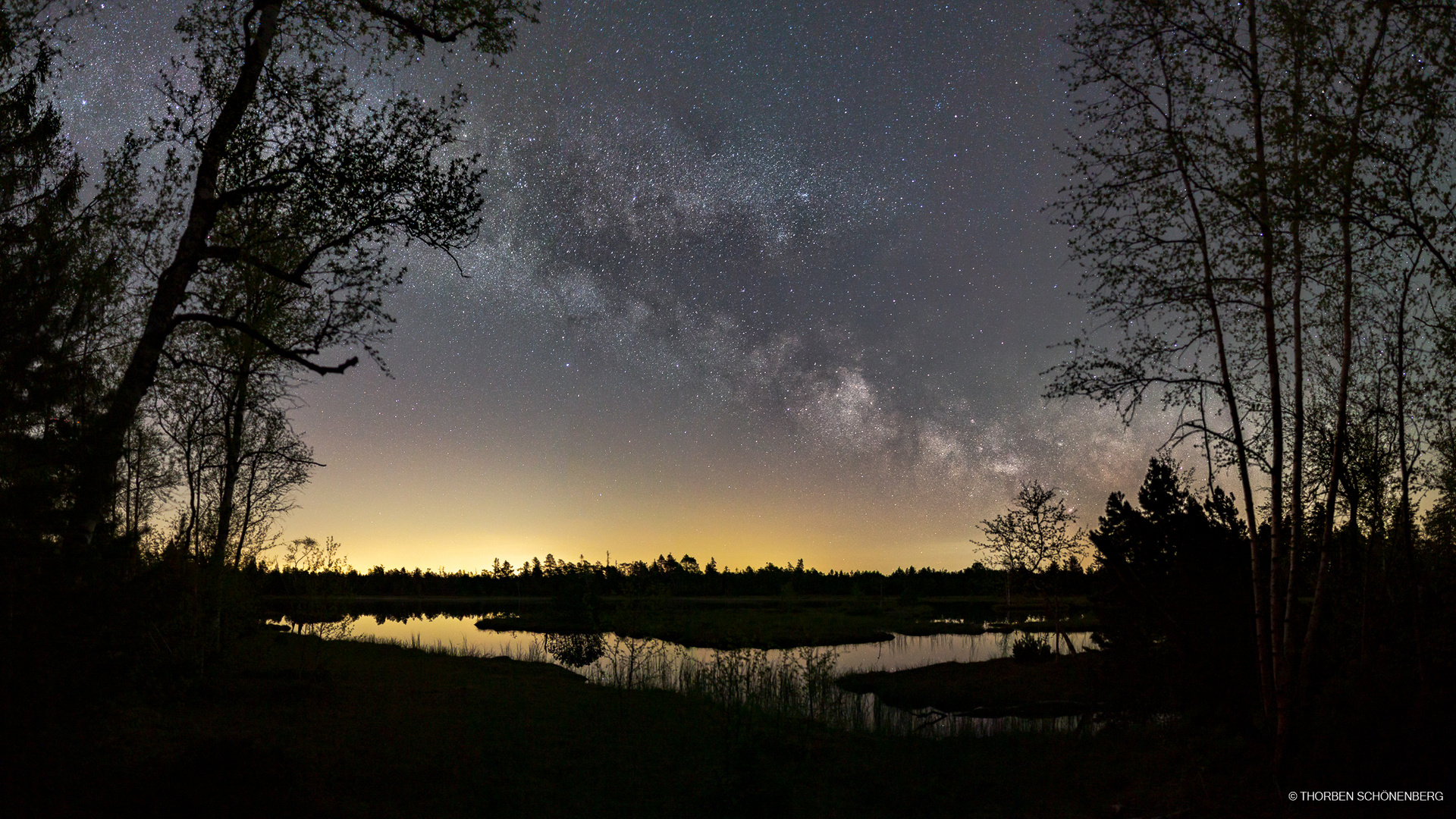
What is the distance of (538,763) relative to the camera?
12.9 metres

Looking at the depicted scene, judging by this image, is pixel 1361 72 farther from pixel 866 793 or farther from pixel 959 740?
pixel 959 740

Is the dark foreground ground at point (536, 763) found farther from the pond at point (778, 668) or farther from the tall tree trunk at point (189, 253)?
the tall tree trunk at point (189, 253)

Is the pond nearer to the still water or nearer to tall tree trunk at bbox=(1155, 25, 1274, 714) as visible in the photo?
the still water

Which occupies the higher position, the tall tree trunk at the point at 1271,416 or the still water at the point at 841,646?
the tall tree trunk at the point at 1271,416

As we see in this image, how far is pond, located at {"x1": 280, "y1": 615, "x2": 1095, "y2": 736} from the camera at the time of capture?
2098cm

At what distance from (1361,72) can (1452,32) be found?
1001 millimetres

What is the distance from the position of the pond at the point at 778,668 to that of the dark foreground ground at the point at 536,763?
211cm

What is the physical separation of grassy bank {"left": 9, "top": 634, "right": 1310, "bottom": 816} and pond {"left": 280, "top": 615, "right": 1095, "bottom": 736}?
2.04m

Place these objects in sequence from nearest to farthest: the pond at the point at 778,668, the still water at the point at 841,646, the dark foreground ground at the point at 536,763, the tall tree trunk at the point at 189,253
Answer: the dark foreground ground at the point at 536,763, the tall tree trunk at the point at 189,253, the pond at the point at 778,668, the still water at the point at 841,646

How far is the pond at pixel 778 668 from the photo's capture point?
20984mm

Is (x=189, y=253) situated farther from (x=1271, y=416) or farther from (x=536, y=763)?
(x=1271, y=416)

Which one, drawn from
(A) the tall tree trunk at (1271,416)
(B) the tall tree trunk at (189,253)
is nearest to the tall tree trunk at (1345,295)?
(A) the tall tree trunk at (1271,416)

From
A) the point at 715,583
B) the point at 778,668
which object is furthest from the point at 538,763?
the point at 715,583

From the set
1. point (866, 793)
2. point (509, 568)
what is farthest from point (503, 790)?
point (509, 568)
